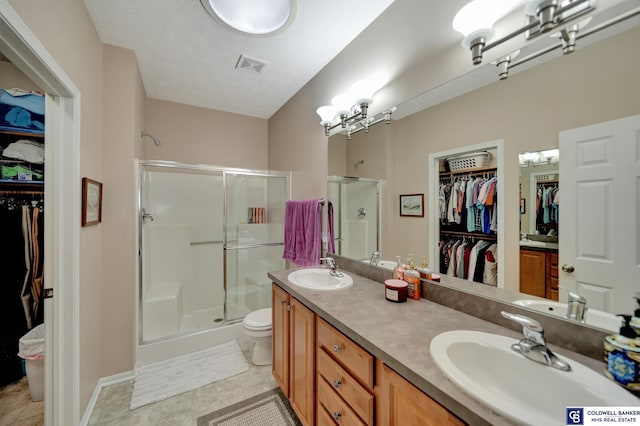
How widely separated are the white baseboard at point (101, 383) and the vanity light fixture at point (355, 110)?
252cm

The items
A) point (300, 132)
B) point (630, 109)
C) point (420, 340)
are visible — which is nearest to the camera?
point (630, 109)

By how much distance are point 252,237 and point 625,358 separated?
274cm

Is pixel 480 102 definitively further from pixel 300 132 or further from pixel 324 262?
pixel 300 132

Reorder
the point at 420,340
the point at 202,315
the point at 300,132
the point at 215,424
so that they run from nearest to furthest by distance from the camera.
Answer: the point at 420,340 < the point at 215,424 < the point at 300,132 < the point at 202,315

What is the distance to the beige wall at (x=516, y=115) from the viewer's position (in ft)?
2.53

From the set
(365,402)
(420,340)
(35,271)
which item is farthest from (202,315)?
(420,340)

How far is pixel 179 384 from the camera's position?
6.24 ft

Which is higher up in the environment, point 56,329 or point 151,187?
point 151,187

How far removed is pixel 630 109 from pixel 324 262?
1817 mm

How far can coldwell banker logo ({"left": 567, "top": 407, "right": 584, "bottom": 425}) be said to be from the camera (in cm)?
55

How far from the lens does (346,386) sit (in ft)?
3.29

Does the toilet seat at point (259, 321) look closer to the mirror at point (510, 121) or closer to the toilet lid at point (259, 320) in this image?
the toilet lid at point (259, 320)

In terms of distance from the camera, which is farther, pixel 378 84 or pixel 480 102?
pixel 378 84

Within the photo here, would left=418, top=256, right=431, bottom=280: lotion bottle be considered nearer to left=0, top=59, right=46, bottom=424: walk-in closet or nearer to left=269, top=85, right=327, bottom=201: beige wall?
left=269, top=85, right=327, bottom=201: beige wall
